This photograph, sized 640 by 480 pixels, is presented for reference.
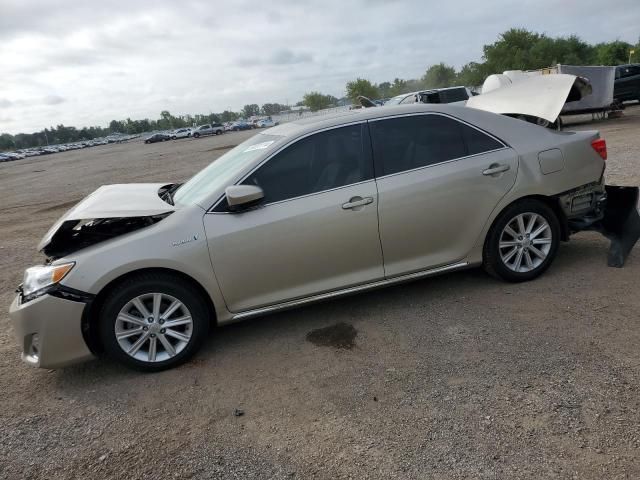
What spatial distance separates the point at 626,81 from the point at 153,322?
965 inches

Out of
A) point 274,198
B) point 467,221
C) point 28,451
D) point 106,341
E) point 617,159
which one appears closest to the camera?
point 28,451

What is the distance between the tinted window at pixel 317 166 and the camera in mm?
3908

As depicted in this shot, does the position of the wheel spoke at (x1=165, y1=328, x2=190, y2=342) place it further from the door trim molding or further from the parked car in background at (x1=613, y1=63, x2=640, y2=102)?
the parked car in background at (x1=613, y1=63, x2=640, y2=102)

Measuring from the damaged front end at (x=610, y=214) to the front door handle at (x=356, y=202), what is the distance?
6.07ft

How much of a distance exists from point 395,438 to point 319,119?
8.94 ft

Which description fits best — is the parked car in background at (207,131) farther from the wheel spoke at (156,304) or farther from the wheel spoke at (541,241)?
the wheel spoke at (156,304)

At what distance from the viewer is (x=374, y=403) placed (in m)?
3.07

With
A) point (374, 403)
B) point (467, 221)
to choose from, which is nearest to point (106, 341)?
point (374, 403)

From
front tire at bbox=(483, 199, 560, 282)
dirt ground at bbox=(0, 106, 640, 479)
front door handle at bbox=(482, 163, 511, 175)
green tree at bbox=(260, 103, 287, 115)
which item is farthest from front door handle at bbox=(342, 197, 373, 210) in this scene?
green tree at bbox=(260, 103, 287, 115)

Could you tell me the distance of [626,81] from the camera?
21953 millimetres

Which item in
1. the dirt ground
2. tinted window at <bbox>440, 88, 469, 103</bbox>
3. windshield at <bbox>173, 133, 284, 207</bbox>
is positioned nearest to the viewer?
the dirt ground

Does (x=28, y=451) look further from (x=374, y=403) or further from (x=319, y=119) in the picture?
(x=319, y=119)

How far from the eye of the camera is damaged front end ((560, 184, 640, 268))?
4586mm

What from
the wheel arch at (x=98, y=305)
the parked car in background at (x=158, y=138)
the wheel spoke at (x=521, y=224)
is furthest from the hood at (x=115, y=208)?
the parked car in background at (x=158, y=138)
